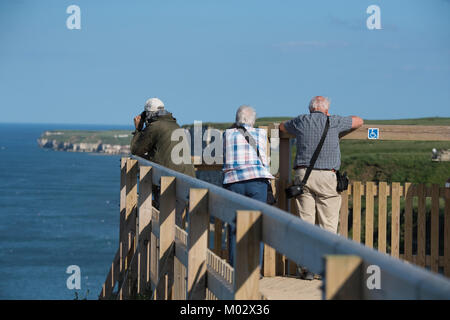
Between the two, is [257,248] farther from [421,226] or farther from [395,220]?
[421,226]

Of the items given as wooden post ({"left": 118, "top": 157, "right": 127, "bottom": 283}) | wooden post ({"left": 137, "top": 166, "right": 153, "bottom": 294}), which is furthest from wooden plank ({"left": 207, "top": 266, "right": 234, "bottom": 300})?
wooden post ({"left": 118, "top": 157, "right": 127, "bottom": 283})

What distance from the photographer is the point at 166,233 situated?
5.96 meters

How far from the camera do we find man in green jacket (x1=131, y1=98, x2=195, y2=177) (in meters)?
8.29

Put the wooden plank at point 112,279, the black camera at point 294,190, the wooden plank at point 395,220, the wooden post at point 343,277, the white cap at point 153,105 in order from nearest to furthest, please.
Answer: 1. the wooden post at point 343,277
2. the black camera at point 294,190
3. the wooden plank at point 395,220
4. the white cap at point 153,105
5. the wooden plank at point 112,279

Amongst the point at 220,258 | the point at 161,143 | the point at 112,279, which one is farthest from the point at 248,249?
the point at 112,279

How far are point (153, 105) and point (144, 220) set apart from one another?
1603 millimetres

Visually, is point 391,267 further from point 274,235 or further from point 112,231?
point 112,231

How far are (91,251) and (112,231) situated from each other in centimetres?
1612

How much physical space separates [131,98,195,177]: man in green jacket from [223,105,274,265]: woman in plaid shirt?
132cm

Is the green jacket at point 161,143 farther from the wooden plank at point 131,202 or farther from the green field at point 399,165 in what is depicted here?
the green field at point 399,165

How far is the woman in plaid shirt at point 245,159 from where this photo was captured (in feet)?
23.0

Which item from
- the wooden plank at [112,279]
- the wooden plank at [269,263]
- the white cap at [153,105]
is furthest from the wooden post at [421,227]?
the wooden plank at [112,279]

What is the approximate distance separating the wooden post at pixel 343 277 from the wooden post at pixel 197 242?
2200 mm

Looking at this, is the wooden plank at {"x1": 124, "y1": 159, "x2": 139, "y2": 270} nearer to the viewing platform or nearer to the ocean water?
the viewing platform
